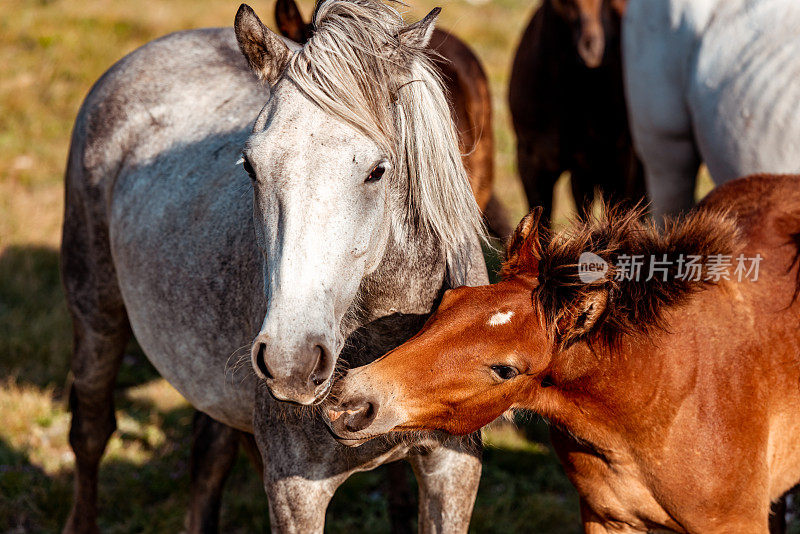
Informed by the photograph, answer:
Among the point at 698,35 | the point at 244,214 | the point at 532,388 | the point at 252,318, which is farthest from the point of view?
the point at 698,35

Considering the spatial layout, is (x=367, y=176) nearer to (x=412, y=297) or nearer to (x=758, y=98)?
(x=412, y=297)

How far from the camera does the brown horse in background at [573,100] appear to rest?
210 inches

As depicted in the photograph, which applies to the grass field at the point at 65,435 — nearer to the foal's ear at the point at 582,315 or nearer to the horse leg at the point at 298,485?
the foal's ear at the point at 582,315

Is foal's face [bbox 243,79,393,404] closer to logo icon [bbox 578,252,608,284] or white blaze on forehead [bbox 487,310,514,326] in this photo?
white blaze on forehead [bbox 487,310,514,326]

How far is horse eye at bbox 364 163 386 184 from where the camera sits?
2.09m

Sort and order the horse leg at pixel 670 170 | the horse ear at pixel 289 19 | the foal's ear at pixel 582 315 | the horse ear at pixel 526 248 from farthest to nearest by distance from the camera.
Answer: the horse leg at pixel 670 170 < the horse ear at pixel 289 19 < the horse ear at pixel 526 248 < the foal's ear at pixel 582 315

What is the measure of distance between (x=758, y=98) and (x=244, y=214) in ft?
8.17

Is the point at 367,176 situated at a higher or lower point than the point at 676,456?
higher

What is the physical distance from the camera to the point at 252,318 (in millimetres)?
2539

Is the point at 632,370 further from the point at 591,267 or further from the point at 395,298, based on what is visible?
the point at 395,298

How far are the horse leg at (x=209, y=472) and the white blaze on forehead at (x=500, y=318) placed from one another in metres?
1.89

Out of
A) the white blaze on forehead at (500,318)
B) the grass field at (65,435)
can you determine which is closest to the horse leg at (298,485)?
the white blaze on forehead at (500,318)

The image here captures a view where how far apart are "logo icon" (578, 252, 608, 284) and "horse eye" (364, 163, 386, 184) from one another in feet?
1.94

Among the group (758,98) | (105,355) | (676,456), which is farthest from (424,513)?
(758,98)
